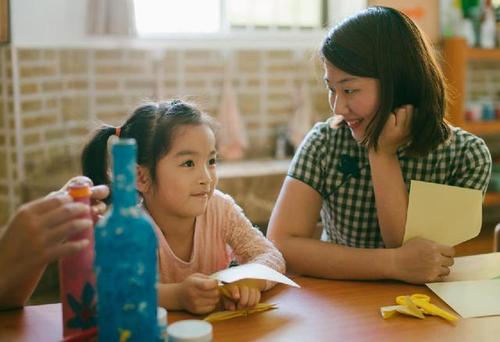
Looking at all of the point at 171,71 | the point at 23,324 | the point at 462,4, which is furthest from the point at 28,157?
the point at 462,4

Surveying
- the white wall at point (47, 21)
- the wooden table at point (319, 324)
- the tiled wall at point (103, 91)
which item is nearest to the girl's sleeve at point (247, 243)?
the wooden table at point (319, 324)

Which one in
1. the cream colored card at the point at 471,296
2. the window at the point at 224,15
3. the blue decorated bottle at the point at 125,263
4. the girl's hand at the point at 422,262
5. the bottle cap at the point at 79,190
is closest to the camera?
the blue decorated bottle at the point at 125,263

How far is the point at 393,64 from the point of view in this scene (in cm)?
148

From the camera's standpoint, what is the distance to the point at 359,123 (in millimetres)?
1521

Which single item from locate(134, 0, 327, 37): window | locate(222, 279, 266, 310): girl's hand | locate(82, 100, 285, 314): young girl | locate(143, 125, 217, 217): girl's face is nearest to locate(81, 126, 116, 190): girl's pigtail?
locate(82, 100, 285, 314): young girl

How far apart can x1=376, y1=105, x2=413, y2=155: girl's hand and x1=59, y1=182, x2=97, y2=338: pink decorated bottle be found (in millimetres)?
768

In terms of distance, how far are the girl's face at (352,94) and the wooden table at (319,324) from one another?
1.39 feet

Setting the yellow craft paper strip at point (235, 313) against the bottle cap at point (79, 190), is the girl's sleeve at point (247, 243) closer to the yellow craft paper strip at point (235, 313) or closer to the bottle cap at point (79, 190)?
the yellow craft paper strip at point (235, 313)

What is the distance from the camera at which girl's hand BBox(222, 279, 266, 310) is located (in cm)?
117

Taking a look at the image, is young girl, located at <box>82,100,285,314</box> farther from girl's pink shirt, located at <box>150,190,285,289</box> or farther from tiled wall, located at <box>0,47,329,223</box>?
tiled wall, located at <box>0,47,329,223</box>

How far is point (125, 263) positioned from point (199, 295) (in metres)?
0.34

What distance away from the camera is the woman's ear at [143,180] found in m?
1.39

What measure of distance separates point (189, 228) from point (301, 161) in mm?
359

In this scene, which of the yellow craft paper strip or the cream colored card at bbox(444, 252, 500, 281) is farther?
the cream colored card at bbox(444, 252, 500, 281)
